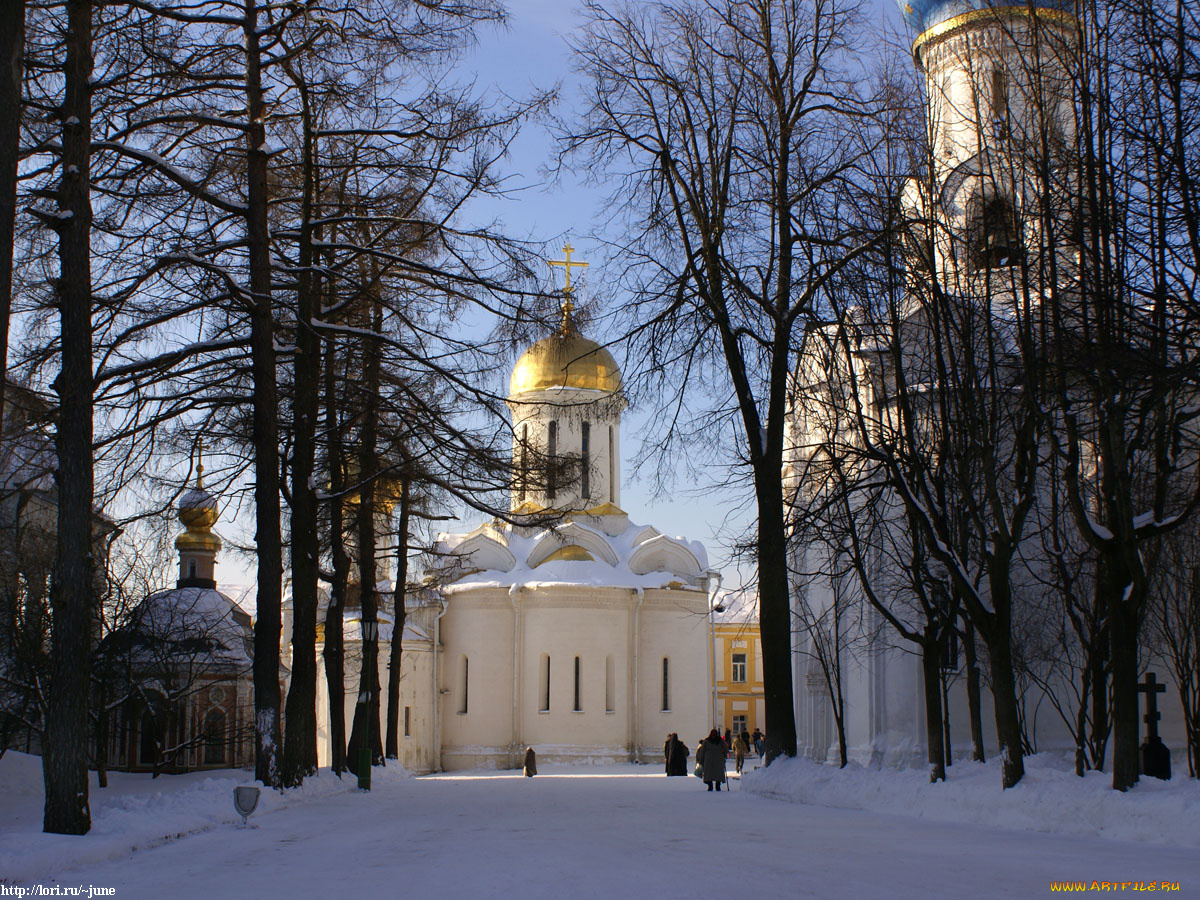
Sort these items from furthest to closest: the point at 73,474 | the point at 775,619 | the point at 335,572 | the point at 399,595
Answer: the point at 399,595
the point at 335,572
the point at 775,619
the point at 73,474

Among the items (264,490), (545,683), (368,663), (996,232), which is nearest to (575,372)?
(545,683)

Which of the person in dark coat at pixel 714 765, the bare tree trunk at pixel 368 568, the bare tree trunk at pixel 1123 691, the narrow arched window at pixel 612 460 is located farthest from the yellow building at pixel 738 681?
the bare tree trunk at pixel 1123 691

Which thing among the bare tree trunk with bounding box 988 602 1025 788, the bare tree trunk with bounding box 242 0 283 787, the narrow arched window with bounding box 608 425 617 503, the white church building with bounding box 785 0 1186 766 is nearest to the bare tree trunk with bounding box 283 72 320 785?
the bare tree trunk with bounding box 242 0 283 787

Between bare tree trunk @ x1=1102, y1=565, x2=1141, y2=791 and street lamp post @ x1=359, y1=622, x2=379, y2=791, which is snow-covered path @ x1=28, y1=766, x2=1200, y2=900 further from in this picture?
street lamp post @ x1=359, y1=622, x2=379, y2=791

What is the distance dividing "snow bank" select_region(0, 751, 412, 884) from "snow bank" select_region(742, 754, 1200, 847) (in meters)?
6.36

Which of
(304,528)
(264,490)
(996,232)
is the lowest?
(304,528)

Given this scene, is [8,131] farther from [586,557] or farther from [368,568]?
[586,557]

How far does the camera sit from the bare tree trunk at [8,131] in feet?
28.9

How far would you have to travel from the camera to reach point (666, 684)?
42875 millimetres

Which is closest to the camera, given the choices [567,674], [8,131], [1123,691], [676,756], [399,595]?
[8,131]

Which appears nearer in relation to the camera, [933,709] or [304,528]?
[933,709]

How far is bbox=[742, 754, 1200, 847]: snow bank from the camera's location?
1016 centimetres

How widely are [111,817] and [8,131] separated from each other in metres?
5.77

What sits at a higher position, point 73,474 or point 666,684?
point 73,474
